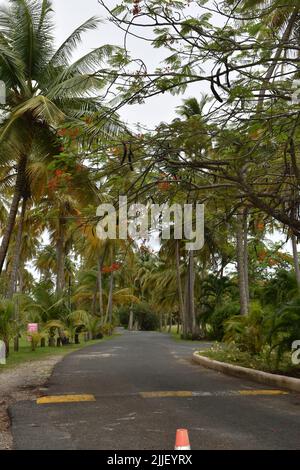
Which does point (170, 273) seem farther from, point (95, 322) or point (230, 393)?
point (230, 393)

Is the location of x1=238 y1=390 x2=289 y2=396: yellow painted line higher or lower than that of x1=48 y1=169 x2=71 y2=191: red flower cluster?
lower

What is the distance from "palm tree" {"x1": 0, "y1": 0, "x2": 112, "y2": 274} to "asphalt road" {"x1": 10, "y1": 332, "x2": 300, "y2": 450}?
666cm

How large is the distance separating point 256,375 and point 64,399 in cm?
390

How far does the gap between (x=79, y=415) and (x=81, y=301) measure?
114 feet

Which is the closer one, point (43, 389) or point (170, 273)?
point (43, 389)

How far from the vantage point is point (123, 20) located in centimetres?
679

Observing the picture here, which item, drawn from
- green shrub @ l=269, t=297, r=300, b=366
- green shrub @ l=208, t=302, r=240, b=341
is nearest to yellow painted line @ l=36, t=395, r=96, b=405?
green shrub @ l=269, t=297, r=300, b=366

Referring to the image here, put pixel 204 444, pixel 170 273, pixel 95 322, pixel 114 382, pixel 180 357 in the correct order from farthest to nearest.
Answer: pixel 170 273, pixel 95 322, pixel 180 357, pixel 114 382, pixel 204 444

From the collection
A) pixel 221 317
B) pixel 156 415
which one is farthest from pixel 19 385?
pixel 221 317

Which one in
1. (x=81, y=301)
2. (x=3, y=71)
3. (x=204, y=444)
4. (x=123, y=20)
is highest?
(x=3, y=71)

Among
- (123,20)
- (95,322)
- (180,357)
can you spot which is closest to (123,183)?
(123,20)

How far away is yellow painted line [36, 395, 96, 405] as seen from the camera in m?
7.58

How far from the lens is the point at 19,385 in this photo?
941 cm

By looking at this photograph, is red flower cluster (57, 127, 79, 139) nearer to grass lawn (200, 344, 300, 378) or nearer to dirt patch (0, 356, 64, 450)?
dirt patch (0, 356, 64, 450)
